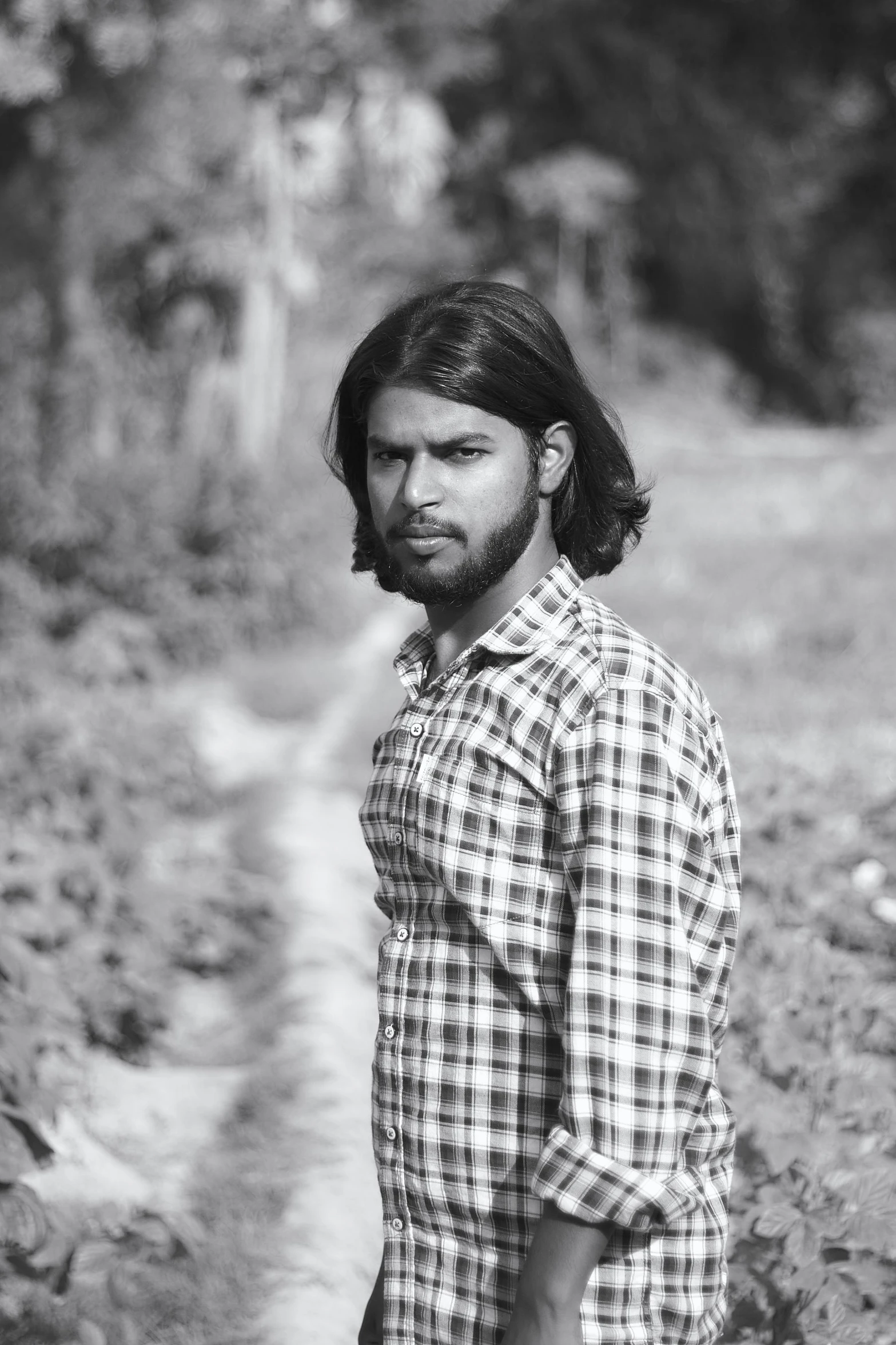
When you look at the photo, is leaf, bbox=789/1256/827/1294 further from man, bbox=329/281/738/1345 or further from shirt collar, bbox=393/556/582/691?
shirt collar, bbox=393/556/582/691

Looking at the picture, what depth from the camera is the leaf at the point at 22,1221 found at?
2482mm

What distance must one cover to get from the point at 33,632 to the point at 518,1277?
27.1ft

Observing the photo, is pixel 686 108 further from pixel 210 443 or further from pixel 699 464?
pixel 210 443

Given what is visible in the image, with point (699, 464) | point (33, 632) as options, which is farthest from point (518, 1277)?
point (699, 464)

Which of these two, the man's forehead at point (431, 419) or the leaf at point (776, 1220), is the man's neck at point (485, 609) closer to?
the man's forehead at point (431, 419)

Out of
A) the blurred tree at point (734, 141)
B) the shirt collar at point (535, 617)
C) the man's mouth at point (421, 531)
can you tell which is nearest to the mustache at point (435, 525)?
the man's mouth at point (421, 531)

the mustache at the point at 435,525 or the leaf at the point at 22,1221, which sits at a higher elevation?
the mustache at the point at 435,525

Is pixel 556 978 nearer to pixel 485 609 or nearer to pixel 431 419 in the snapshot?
pixel 485 609

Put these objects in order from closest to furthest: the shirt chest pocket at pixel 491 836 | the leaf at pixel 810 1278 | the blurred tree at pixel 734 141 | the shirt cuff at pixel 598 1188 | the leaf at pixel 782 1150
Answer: the shirt cuff at pixel 598 1188 < the shirt chest pocket at pixel 491 836 < the leaf at pixel 810 1278 < the leaf at pixel 782 1150 < the blurred tree at pixel 734 141

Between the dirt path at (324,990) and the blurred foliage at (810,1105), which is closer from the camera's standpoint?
the blurred foliage at (810,1105)

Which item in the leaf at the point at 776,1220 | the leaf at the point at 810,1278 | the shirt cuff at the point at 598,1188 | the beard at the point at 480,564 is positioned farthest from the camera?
the leaf at the point at 776,1220

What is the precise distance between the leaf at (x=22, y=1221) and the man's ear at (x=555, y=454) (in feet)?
5.38

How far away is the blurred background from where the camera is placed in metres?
2.86

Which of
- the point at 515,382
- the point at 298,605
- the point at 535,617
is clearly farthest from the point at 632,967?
the point at 298,605
